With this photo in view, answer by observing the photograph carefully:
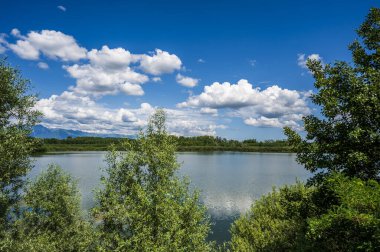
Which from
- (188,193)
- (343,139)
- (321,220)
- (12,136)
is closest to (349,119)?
(343,139)

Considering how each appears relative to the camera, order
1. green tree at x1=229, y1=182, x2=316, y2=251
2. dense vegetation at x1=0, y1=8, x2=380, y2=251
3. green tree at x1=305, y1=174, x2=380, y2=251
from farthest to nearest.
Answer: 1. green tree at x1=229, y1=182, x2=316, y2=251
2. dense vegetation at x1=0, y1=8, x2=380, y2=251
3. green tree at x1=305, y1=174, x2=380, y2=251

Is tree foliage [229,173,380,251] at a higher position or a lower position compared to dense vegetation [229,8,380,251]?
lower

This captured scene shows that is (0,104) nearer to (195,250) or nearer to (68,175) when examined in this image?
(68,175)

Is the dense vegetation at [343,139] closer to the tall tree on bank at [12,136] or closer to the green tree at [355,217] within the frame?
the green tree at [355,217]

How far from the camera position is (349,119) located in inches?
811

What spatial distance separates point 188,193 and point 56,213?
53.8 feet

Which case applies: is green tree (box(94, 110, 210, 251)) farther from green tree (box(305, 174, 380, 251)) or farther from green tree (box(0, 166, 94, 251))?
green tree (box(305, 174, 380, 251))

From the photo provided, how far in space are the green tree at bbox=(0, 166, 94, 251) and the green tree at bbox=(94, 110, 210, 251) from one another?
7067 mm

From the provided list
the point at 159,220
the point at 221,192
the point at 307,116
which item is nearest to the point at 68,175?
the point at 159,220

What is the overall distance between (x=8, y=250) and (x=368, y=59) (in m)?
30.9

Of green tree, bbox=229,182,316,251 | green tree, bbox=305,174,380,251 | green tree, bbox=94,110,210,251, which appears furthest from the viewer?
green tree, bbox=229,182,316,251

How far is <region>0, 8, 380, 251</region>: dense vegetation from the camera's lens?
57.9 feet

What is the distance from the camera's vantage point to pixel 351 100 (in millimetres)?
19438

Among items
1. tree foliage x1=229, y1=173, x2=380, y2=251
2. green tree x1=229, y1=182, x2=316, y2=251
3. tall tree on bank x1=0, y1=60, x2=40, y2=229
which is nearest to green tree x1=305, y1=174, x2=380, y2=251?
tree foliage x1=229, y1=173, x2=380, y2=251
